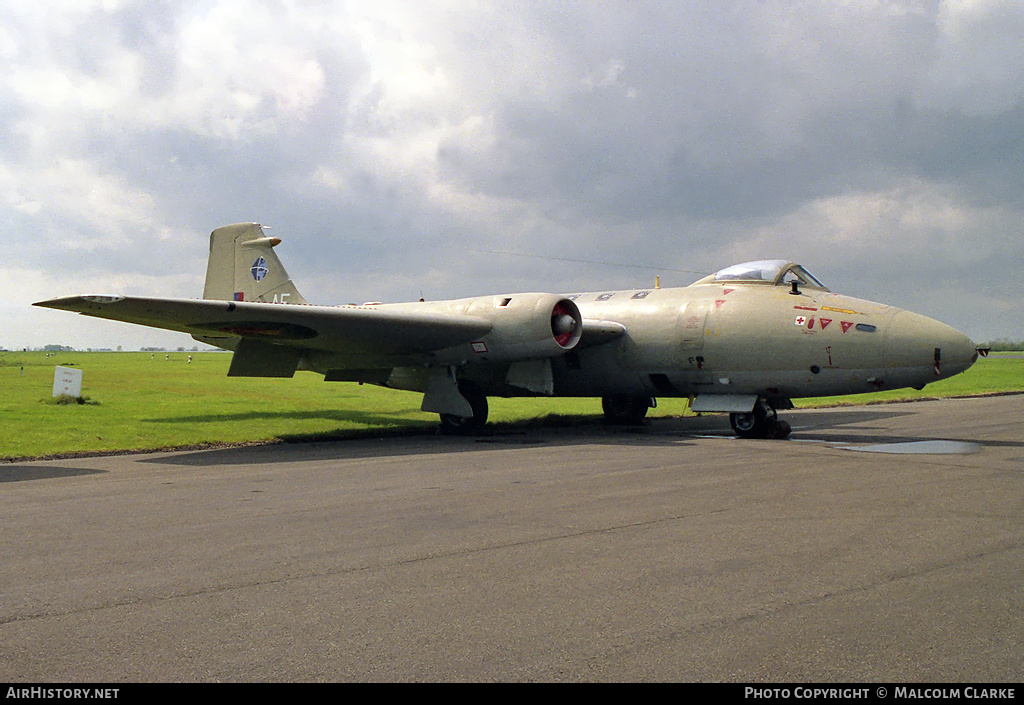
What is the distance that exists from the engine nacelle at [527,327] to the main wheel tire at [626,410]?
396 centimetres

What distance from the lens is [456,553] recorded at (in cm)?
564

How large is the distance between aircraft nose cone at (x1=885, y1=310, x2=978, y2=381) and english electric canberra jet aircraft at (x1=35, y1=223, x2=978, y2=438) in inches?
0.8

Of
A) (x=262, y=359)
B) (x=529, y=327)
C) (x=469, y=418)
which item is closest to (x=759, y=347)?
(x=529, y=327)

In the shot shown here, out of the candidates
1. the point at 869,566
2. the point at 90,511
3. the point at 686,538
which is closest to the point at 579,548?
the point at 686,538

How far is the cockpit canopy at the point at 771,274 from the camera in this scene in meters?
15.9

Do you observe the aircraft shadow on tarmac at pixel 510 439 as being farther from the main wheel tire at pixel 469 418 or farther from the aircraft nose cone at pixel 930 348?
the aircraft nose cone at pixel 930 348

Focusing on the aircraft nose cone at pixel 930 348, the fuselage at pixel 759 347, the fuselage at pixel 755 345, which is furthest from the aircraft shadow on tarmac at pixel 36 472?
the aircraft nose cone at pixel 930 348

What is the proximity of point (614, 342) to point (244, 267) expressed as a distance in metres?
10.6

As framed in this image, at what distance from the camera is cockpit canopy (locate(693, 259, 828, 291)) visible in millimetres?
15862

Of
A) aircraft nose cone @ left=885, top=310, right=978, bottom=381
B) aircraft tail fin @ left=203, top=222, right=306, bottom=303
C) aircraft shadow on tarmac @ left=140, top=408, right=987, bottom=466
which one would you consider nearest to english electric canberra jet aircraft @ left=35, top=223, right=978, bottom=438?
aircraft nose cone @ left=885, top=310, right=978, bottom=381

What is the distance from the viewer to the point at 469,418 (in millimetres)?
18016

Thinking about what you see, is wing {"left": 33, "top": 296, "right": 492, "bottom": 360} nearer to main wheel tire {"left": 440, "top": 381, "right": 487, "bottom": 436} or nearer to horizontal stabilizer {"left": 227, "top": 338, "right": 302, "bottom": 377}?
horizontal stabilizer {"left": 227, "top": 338, "right": 302, "bottom": 377}

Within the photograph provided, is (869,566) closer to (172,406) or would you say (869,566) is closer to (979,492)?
(979,492)
